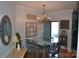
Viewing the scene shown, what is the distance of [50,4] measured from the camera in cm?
167

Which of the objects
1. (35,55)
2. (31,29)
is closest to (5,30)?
(31,29)

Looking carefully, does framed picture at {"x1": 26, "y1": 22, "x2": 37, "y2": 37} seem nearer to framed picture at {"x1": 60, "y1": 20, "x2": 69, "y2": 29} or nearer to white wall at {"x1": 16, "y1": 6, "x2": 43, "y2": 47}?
white wall at {"x1": 16, "y1": 6, "x2": 43, "y2": 47}

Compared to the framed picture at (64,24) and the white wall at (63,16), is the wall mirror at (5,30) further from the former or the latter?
the framed picture at (64,24)

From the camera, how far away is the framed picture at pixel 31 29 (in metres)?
1.74

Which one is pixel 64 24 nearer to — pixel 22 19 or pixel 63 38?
pixel 63 38

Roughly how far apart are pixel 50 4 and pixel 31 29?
0.44 m

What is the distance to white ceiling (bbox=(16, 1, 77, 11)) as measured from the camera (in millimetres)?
1610

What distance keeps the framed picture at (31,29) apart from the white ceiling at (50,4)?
0.23 metres

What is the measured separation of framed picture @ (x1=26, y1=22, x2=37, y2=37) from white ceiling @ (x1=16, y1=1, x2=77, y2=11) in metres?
0.23

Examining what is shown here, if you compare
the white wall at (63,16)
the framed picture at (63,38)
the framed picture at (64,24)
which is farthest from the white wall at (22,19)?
the framed picture at (63,38)

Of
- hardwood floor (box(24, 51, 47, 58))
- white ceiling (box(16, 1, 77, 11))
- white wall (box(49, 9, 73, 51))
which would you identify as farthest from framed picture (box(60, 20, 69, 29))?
hardwood floor (box(24, 51, 47, 58))

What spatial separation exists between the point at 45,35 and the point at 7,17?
60 centimetres

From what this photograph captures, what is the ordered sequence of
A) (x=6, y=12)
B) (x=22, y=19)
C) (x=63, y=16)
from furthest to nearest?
(x=63, y=16), (x=22, y=19), (x=6, y=12)

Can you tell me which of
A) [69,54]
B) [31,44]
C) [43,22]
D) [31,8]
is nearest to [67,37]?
[69,54]
